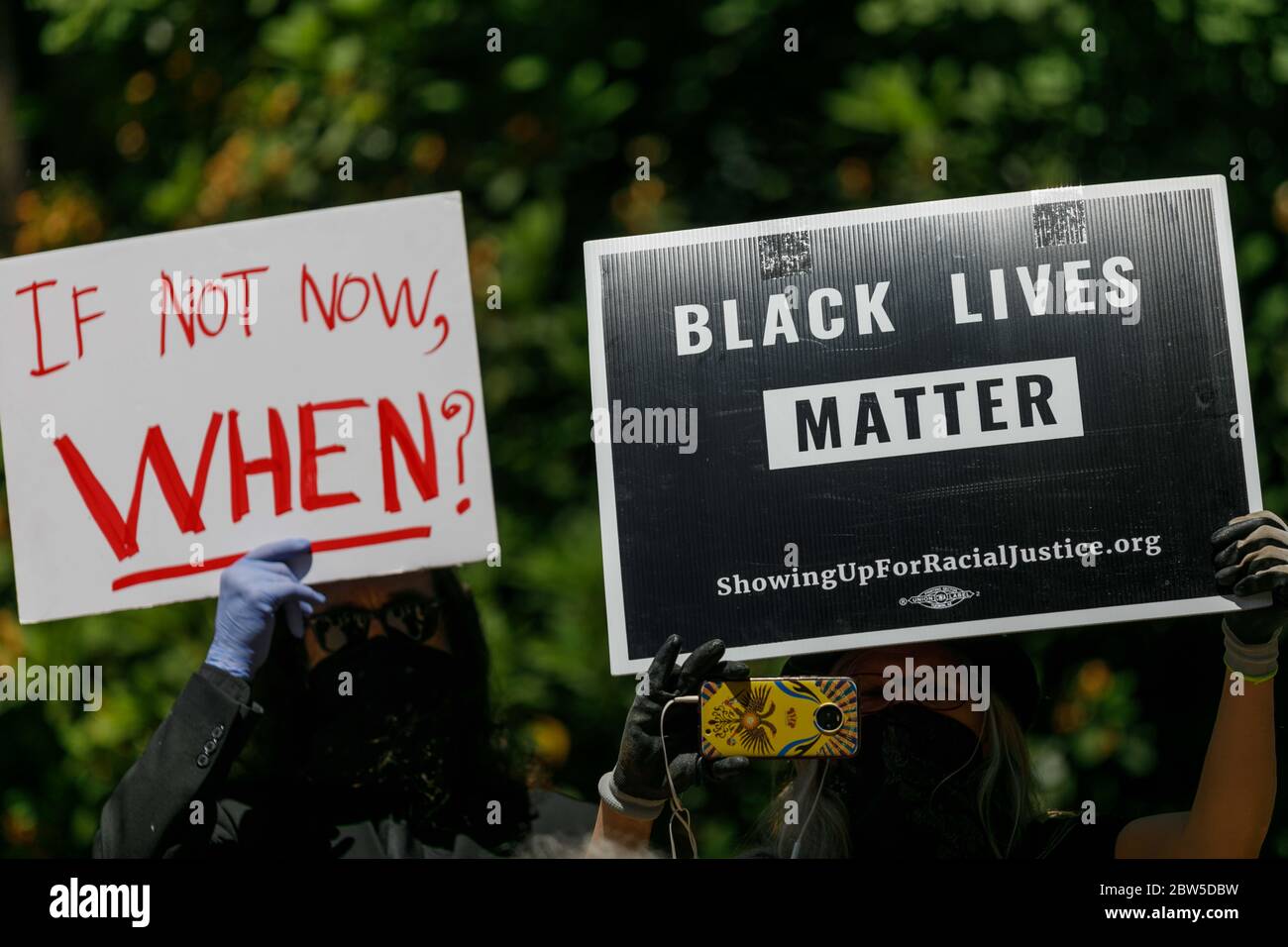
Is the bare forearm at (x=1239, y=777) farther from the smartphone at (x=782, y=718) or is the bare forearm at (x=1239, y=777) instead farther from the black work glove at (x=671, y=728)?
the black work glove at (x=671, y=728)

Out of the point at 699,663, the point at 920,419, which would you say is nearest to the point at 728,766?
the point at 699,663

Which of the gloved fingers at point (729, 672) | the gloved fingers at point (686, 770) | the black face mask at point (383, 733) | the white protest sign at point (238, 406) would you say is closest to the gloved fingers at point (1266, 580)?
the gloved fingers at point (729, 672)

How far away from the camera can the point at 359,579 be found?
2.37m

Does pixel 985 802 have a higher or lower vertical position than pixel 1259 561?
lower

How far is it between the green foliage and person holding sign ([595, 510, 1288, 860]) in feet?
1.83

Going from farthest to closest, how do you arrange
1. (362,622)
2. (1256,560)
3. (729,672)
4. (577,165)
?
(577,165)
(362,622)
(729,672)
(1256,560)

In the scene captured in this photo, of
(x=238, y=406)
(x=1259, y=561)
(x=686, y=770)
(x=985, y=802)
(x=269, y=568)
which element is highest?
(x=238, y=406)

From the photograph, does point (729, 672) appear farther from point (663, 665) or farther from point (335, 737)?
point (335, 737)

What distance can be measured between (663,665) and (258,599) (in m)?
0.66

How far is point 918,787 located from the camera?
2.29m

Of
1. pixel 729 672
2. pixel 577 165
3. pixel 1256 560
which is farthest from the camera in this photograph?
pixel 577 165

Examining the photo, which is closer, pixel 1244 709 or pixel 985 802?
pixel 1244 709

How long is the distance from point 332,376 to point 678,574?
0.66 m
